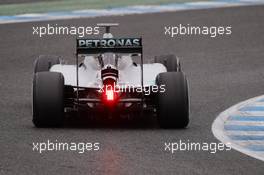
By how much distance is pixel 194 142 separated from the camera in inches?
579

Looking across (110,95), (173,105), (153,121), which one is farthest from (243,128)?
(110,95)

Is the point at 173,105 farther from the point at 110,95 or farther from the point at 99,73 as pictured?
the point at 99,73

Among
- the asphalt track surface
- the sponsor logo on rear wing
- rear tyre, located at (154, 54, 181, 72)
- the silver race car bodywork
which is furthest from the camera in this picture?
rear tyre, located at (154, 54, 181, 72)

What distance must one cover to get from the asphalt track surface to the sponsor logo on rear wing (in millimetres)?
948

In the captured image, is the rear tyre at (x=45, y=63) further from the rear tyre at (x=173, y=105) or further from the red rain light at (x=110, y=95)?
the rear tyre at (x=173, y=105)

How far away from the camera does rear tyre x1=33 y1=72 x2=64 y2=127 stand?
15445mm

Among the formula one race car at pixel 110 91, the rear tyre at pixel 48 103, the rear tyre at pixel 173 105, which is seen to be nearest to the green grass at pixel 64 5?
the formula one race car at pixel 110 91

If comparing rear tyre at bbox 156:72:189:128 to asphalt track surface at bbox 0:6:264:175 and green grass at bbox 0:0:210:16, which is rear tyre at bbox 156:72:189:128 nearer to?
asphalt track surface at bbox 0:6:264:175

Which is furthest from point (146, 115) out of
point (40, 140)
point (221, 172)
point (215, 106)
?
point (221, 172)

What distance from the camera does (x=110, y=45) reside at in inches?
628

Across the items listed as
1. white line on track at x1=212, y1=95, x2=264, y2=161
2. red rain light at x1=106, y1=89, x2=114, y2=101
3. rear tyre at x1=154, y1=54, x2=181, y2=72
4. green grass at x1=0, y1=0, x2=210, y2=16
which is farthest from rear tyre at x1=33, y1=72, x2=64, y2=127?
green grass at x1=0, y1=0, x2=210, y2=16

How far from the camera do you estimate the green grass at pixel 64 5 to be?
102 ft

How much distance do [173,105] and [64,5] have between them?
1661 cm

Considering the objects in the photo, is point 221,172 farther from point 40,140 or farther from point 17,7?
point 17,7
